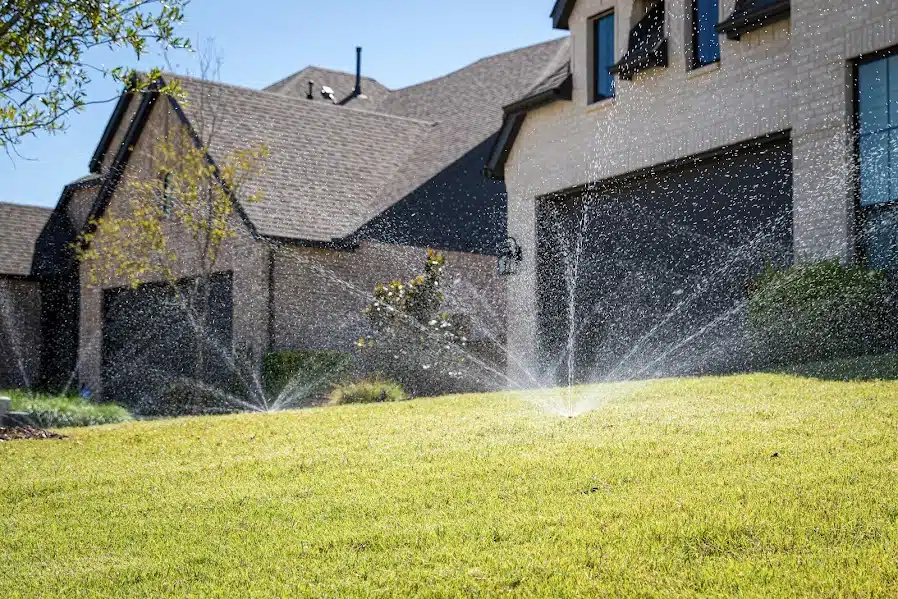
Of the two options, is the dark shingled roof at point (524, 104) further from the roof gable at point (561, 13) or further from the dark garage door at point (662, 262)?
the dark garage door at point (662, 262)

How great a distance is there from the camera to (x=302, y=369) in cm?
1769

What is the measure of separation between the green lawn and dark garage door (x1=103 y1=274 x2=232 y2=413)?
11.0 meters

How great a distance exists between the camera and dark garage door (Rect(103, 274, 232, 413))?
19.6m

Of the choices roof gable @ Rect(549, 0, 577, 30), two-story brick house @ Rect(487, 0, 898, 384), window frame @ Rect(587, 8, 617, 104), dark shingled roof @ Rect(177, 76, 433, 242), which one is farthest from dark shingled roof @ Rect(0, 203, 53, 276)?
window frame @ Rect(587, 8, 617, 104)

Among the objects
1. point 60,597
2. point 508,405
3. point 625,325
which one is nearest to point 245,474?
point 60,597

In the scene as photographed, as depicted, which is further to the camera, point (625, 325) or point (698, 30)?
point (625, 325)

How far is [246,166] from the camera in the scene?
730 inches

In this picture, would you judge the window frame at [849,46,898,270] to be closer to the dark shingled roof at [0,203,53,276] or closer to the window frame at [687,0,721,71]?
the window frame at [687,0,721,71]

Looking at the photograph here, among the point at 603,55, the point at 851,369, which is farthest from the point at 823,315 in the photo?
the point at 603,55

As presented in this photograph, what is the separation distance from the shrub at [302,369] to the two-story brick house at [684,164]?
3.11m

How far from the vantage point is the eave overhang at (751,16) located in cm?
1298

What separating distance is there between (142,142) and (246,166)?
14.8 feet

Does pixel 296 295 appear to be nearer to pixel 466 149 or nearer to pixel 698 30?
pixel 466 149

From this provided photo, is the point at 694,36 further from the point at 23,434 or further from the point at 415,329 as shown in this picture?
the point at 23,434
